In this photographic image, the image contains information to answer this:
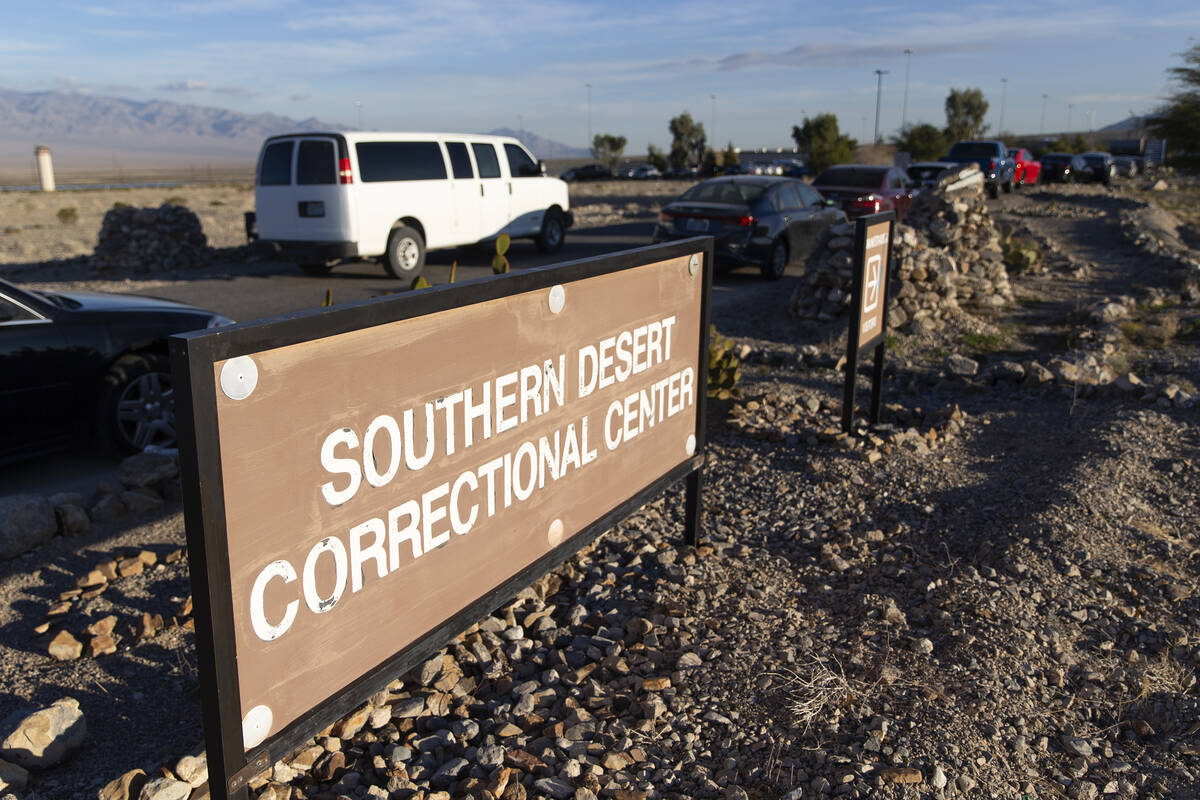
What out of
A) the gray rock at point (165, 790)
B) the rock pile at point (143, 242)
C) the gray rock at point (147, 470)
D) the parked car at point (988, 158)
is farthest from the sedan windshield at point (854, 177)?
the gray rock at point (165, 790)

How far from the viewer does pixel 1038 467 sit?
18.0ft

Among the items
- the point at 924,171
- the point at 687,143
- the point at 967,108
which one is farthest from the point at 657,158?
the point at 924,171

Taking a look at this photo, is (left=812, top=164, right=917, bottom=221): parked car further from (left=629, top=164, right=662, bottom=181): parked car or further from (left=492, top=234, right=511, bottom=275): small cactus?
(left=629, top=164, right=662, bottom=181): parked car

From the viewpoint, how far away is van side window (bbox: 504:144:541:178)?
613 inches

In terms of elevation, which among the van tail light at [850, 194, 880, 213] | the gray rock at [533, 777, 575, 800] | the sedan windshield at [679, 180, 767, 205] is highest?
the sedan windshield at [679, 180, 767, 205]

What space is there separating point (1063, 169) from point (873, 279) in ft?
138

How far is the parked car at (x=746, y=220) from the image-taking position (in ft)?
43.9

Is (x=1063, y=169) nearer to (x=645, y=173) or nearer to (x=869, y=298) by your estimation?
(x=645, y=173)

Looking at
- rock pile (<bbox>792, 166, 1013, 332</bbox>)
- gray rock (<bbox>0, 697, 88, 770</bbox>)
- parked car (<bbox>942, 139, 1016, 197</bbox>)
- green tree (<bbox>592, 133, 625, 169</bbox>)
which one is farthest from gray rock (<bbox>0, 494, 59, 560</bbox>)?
green tree (<bbox>592, 133, 625, 169</bbox>)

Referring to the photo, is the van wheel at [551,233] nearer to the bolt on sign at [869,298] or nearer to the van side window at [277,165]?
the van side window at [277,165]

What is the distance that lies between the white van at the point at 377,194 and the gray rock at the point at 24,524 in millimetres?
8511

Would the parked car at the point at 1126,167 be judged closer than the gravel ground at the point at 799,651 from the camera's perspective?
No

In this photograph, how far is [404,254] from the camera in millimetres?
13562

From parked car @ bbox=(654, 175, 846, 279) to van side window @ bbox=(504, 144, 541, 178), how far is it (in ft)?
10.5
